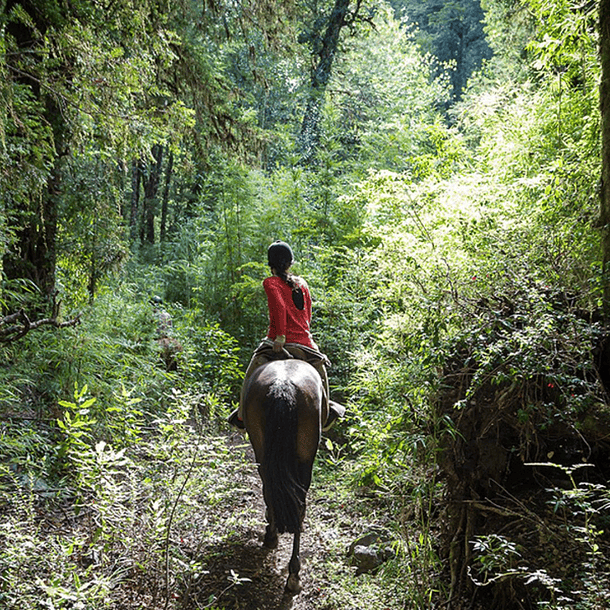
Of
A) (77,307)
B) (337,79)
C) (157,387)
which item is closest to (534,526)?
(157,387)

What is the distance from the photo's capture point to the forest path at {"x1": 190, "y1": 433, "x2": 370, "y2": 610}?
3.47m

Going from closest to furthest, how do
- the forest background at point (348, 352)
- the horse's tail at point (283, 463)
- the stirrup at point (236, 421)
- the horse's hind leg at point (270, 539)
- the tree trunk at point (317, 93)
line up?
the forest background at point (348, 352) < the horse's tail at point (283, 463) < the horse's hind leg at point (270, 539) < the stirrup at point (236, 421) < the tree trunk at point (317, 93)

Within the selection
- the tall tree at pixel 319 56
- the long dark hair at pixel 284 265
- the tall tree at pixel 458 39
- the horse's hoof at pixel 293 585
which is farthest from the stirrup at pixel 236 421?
the tall tree at pixel 458 39

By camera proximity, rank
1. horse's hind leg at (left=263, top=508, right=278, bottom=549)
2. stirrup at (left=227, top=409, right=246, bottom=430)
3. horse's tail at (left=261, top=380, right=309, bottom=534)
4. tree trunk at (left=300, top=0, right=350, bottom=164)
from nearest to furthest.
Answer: horse's tail at (left=261, top=380, right=309, bottom=534) → horse's hind leg at (left=263, top=508, right=278, bottom=549) → stirrup at (left=227, top=409, right=246, bottom=430) → tree trunk at (left=300, top=0, right=350, bottom=164)

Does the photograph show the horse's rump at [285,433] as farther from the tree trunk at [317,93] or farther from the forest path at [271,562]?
the tree trunk at [317,93]

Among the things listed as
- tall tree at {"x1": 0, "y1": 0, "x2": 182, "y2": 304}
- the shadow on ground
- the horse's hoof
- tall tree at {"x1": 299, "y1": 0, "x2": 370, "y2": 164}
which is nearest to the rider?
the shadow on ground

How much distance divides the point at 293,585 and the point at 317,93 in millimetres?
13472

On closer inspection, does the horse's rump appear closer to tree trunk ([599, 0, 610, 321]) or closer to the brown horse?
the brown horse

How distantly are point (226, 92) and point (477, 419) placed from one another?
737cm

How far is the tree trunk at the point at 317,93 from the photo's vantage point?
1418 centimetres

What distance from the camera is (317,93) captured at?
14203 millimetres

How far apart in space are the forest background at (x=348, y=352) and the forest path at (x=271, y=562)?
0.08m

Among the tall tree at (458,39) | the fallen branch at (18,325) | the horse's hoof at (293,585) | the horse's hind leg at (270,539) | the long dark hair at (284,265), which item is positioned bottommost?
the horse's hoof at (293,585)

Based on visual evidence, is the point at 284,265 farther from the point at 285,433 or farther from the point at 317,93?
the point at 317,93
